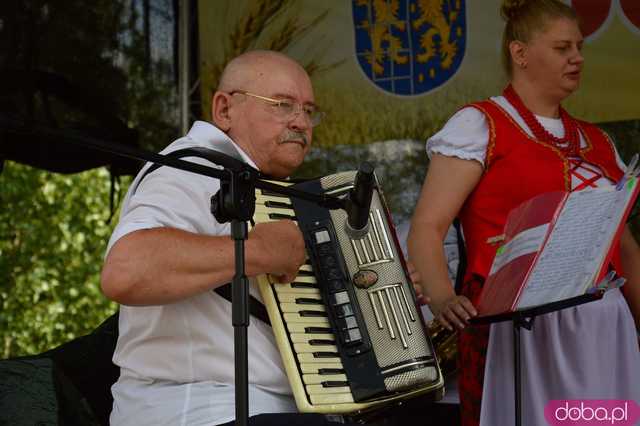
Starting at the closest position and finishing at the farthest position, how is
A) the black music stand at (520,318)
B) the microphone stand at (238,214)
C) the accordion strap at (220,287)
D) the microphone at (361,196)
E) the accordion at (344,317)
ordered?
the microphone stand at (238,214)
the microphone at (361,196)
the accordion strap at (220,287)
the accordion at (344,317)
the black music stand at (520,318)

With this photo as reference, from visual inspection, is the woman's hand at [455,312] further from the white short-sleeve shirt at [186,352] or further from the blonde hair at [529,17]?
the blonde hair at [529,17]

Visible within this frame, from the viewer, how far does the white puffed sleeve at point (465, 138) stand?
279 cm

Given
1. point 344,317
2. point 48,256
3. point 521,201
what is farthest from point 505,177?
point 48,256

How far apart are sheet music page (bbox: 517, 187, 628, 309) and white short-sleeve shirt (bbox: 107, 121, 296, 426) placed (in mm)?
619

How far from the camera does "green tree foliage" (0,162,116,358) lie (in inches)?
331

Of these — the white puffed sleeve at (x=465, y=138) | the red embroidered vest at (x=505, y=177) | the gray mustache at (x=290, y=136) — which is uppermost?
the white puffed sleeve at (x=465, y=138)

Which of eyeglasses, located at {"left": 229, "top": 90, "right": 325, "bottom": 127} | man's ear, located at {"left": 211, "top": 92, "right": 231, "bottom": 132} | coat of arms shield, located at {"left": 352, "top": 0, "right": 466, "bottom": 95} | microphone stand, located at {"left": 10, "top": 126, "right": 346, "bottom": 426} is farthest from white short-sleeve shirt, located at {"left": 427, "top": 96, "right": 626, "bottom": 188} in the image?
coat of arms shield, located at {"left": 352, "top": 0, "right": 466, "bottom": 95}

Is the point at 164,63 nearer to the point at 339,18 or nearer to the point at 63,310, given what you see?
the point at 339,18

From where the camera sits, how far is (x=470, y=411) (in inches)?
109

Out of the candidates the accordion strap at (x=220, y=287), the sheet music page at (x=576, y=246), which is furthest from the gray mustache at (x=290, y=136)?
the sheet music page at (x=576, y=246)

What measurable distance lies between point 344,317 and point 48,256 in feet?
22.7

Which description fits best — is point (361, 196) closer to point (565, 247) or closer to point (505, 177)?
point (565, 247)

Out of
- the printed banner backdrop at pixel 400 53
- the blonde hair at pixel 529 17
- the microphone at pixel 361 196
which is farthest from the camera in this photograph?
the printed banner backdrop at pixel 400 53

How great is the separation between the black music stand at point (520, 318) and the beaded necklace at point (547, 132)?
0.66m
